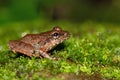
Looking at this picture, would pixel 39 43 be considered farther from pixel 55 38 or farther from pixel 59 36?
pixel 59 36

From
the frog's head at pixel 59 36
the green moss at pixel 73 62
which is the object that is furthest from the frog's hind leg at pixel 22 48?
the frog's head at pixel 59 36

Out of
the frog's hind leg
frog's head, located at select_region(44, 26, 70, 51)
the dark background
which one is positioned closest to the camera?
the frog's hind leg

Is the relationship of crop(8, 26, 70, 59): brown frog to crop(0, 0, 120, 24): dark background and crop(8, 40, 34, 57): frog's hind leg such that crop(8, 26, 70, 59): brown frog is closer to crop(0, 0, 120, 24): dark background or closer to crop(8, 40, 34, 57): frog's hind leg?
crop(8, 40, 34, 57): frog's hind leg

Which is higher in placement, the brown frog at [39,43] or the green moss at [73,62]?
the brown frog at [39,43]

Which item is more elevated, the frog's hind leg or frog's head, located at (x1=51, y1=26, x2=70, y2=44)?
frog's head, located at (x1=51, y1=26, x2=70, y2=44)

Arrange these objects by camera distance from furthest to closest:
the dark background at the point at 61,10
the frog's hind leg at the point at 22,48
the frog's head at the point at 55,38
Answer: the dark background at the point at 61,10
the frog's head at the point at 55,38
the frog's hind leg at the point at 22,48

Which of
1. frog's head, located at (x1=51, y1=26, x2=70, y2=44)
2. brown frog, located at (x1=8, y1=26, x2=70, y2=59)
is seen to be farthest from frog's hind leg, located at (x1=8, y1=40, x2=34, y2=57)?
frog's head, located at (x1=51, y1=26, x2=70, y2=44)

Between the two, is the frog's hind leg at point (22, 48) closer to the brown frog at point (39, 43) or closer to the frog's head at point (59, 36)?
the brown frog at point (39, 43)
